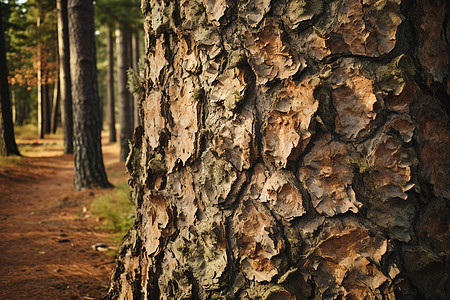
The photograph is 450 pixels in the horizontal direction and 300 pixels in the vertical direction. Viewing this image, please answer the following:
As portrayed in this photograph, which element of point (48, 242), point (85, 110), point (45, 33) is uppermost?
point (45, 33)

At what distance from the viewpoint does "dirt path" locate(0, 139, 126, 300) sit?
289 cm

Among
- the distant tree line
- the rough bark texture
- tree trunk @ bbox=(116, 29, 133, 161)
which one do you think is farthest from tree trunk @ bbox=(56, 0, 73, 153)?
the rough bark texture

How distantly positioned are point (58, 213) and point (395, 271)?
5.91m

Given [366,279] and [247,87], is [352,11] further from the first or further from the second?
[366,279]

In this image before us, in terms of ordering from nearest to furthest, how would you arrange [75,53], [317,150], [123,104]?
[317,150], [75,53], [123,104]

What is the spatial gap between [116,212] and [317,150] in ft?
15.1

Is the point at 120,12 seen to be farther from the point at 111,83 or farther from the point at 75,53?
the point at 75,53

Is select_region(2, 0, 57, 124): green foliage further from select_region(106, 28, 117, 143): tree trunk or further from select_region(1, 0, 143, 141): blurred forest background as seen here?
select_region(106, 28, 117, 143): tree trunk

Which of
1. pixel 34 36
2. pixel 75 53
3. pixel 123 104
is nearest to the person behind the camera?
pixel 75 53

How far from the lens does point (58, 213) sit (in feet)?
19.4

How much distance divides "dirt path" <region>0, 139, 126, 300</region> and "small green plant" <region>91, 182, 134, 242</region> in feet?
0.53

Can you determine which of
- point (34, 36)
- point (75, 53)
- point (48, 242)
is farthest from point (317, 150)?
point (34, 36)

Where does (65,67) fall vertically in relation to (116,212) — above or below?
above

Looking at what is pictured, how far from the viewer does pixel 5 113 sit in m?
10.6
